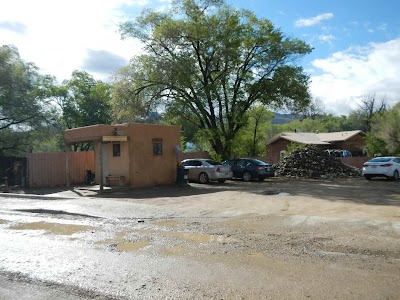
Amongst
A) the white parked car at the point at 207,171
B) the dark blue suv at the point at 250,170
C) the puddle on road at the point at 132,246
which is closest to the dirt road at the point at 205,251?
the puddle on road at the point at 132,246

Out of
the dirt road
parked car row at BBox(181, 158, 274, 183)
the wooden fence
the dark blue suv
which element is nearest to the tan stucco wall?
parked car row at BBox(181, 158, 274, 183)

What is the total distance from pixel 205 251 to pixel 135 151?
480 inches

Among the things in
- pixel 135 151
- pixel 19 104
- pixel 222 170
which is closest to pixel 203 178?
pixel 222 170

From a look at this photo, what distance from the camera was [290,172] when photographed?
28625 mm

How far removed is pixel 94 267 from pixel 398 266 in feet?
15.0

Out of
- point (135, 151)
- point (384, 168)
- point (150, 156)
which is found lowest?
point (384, 168)

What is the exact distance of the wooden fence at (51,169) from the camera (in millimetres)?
21156

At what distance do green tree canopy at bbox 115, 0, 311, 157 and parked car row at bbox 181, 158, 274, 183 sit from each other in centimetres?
540

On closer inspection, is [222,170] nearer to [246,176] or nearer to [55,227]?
[246,176]

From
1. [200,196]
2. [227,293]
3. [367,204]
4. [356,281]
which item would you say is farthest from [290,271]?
[200,196]

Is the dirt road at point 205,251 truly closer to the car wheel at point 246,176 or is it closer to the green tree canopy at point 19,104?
the car wheel at point 246,176

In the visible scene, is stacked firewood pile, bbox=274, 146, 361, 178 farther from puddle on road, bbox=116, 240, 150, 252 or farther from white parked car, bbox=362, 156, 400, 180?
puddle on road, bbox=116, 240, 150, 252

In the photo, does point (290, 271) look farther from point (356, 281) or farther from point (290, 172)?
point (290, 172)

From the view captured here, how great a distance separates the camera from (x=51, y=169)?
21.8 m
